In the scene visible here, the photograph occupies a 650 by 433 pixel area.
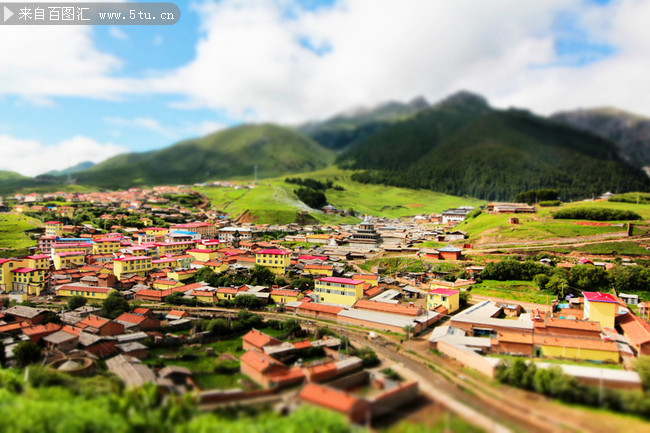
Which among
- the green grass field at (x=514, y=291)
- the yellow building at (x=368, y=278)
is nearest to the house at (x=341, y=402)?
the yellow building at (x=368, y=278)

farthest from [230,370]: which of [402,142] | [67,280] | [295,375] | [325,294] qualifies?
[402,142]

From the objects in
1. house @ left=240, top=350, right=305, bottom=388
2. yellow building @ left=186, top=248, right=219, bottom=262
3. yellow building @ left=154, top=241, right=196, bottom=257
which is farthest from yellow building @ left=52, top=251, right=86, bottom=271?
house @ left=240, top=350, right=305, bottom=388

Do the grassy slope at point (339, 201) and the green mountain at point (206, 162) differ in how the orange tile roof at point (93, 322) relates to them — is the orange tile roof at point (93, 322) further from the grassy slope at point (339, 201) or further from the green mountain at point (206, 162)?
the green mountain at point (206, 162)

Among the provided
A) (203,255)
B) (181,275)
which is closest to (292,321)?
(181,275)

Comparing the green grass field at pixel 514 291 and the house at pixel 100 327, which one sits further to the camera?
the green grass field at pixel 514 291

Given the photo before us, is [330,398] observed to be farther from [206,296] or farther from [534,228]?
[534,228]
